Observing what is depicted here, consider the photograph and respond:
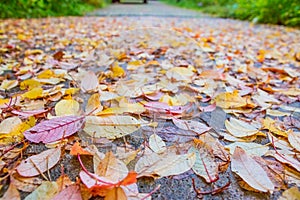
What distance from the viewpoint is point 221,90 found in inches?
45.0

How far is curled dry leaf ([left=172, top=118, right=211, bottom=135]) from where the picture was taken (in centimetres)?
78

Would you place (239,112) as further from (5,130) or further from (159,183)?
(5,130)

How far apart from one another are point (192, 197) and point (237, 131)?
0.32 metres

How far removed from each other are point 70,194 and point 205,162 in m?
0.31

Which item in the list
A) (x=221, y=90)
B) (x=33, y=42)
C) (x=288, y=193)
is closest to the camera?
(x=288, y=193)

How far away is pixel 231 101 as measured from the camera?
0.98 metres

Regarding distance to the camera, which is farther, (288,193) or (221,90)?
(221,90)

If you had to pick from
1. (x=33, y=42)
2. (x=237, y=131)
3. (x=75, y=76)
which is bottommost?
(x=33, y=42)

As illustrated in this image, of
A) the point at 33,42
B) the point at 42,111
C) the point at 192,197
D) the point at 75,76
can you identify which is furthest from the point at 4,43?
the point at 192,197

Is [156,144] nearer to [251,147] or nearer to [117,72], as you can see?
[251,147]

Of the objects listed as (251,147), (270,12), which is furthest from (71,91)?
(270,12)

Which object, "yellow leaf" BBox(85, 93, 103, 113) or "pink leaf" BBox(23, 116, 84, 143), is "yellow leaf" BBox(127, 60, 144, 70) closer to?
"yellow leaf" BBox(85, 93, 103, 113)

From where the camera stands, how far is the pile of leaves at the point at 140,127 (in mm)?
561

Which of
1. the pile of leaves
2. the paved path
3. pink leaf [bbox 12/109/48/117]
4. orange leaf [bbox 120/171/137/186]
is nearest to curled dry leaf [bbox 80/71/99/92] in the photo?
the pile of leaves
